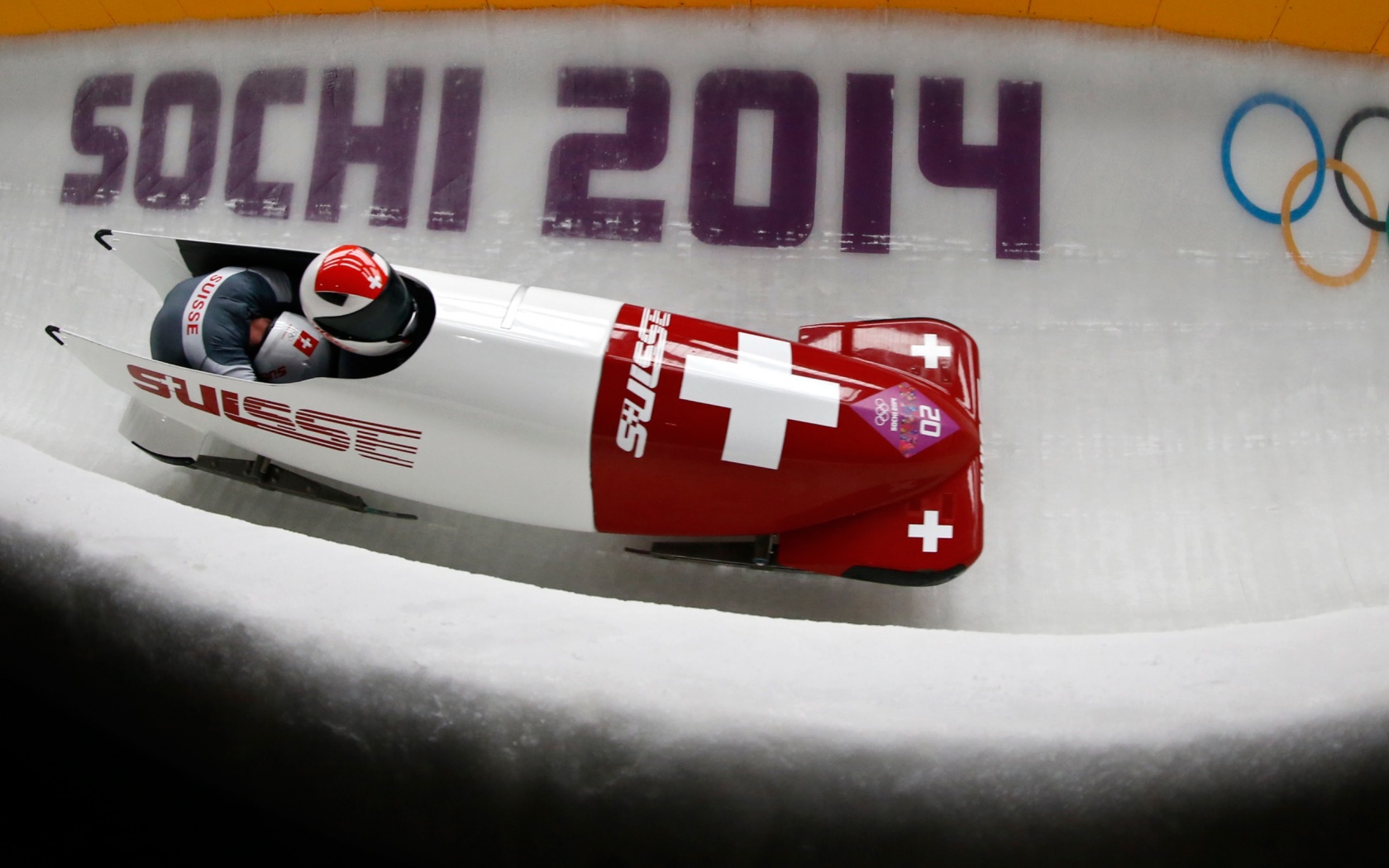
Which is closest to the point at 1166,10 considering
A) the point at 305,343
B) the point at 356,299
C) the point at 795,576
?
the point at 795,576

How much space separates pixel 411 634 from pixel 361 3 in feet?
8.72

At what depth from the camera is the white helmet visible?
9.40 feet

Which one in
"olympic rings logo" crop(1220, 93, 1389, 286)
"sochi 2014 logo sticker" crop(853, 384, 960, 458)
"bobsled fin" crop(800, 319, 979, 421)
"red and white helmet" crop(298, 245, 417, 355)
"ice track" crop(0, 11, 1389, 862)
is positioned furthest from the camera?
"olympic rings logo" crop(1220, 93, 1389, 286)

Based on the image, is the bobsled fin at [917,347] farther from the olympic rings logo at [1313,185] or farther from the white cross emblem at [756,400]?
the olympic rings logo at [1313,185]

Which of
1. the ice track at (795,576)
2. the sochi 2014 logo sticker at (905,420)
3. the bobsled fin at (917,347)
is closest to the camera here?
the ice track at (795,576)

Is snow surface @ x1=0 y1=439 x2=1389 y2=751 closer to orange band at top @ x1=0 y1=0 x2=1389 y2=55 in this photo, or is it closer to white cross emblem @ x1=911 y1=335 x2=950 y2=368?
white cross emblem @ x1=911 y1=335 x2=950 y2=368

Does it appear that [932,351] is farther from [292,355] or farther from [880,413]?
[292,355]

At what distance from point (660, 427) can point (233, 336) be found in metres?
1.36

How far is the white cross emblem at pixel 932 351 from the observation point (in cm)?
282

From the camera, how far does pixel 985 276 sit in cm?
318

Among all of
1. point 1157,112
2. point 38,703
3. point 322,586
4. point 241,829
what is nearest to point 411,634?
point 322,586

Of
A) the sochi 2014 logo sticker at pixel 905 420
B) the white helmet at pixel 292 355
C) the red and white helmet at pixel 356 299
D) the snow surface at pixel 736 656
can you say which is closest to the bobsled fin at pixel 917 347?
the sochi 2014 logo sticker at pixel 905 420

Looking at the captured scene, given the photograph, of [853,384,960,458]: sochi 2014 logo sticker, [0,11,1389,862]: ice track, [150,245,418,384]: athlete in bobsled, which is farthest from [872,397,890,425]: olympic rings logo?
[150,245,418,384]: athlete in bobsled

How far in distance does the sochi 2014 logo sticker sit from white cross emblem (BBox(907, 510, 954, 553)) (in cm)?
19
